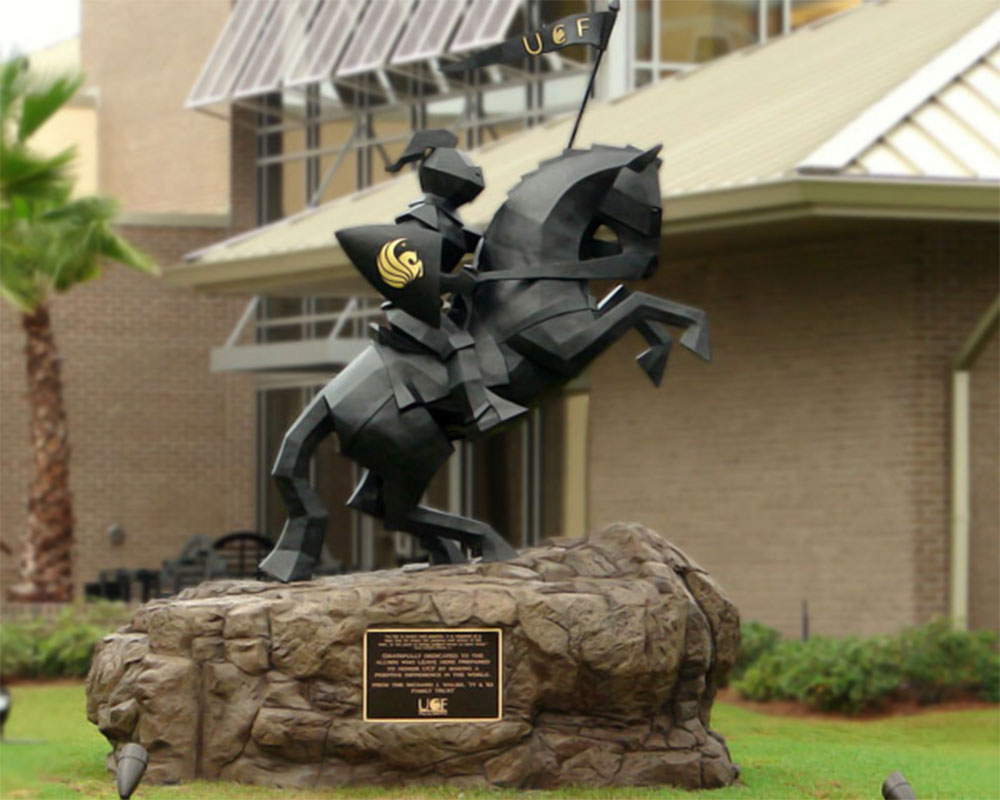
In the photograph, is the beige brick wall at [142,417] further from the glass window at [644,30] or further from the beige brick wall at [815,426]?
the beige brick wall at [815,426]

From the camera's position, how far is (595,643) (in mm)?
11555

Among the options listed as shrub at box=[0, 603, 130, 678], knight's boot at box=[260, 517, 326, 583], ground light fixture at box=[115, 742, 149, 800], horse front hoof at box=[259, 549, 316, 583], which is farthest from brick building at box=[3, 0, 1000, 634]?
ground light fixture at box=[115, 742, 149, 800]

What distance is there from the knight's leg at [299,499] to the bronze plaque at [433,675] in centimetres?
96

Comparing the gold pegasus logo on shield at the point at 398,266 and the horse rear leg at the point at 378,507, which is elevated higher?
the gold pegasus logo on shield at the point at 398,266

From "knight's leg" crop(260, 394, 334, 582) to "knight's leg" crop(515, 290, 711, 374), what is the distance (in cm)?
122

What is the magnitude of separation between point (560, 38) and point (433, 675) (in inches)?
153

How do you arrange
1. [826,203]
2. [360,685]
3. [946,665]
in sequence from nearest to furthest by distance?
[360,685]
[826,203]
[946,665]

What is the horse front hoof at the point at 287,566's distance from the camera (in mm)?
12297

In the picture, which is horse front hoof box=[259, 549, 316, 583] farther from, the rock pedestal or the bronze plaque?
the bronze plaque

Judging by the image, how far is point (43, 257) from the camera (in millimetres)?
26156

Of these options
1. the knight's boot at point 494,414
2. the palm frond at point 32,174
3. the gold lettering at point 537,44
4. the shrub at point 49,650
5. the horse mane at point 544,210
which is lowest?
the shrub at point 49,650

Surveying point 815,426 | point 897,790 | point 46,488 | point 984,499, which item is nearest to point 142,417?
point 46,488

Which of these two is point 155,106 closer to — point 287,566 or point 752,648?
point 752,648

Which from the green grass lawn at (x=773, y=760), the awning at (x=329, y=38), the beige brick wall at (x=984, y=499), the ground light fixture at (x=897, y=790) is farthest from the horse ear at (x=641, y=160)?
the awning at (x=329, y=38)
